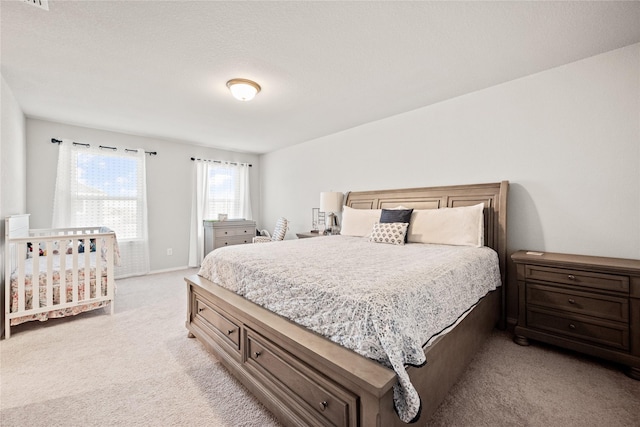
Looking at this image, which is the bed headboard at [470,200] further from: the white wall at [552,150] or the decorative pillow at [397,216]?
the decorative pillow at [397,216]

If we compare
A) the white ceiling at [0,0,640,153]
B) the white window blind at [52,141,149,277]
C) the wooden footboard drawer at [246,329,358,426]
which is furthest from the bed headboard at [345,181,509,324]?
the white window blind at [52,141,149,277]

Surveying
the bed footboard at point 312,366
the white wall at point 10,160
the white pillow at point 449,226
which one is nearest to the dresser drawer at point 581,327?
the bed footboard at point 312,366

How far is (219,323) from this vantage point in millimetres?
2006

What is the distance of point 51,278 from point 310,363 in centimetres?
294

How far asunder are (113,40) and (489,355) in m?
3.77

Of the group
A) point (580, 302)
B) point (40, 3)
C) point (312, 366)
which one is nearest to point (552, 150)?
point (580, 302)

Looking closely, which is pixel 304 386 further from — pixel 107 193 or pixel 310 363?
pixel 107 193

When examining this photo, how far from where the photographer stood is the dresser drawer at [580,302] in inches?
74.4

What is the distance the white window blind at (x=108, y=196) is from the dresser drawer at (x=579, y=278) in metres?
5.36

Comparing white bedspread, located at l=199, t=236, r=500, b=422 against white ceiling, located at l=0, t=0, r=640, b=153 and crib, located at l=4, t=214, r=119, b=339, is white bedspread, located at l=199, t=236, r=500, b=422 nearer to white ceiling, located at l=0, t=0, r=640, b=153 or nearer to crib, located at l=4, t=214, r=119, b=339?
crib, located at l=4, t=214, r=119, b=339

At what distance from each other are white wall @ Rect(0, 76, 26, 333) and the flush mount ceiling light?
2.07 metres

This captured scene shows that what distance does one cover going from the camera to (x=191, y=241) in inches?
205

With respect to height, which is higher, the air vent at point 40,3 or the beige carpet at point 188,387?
the air vent at point 40,3

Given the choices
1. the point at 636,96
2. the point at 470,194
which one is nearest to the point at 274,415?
the point at 470,194
